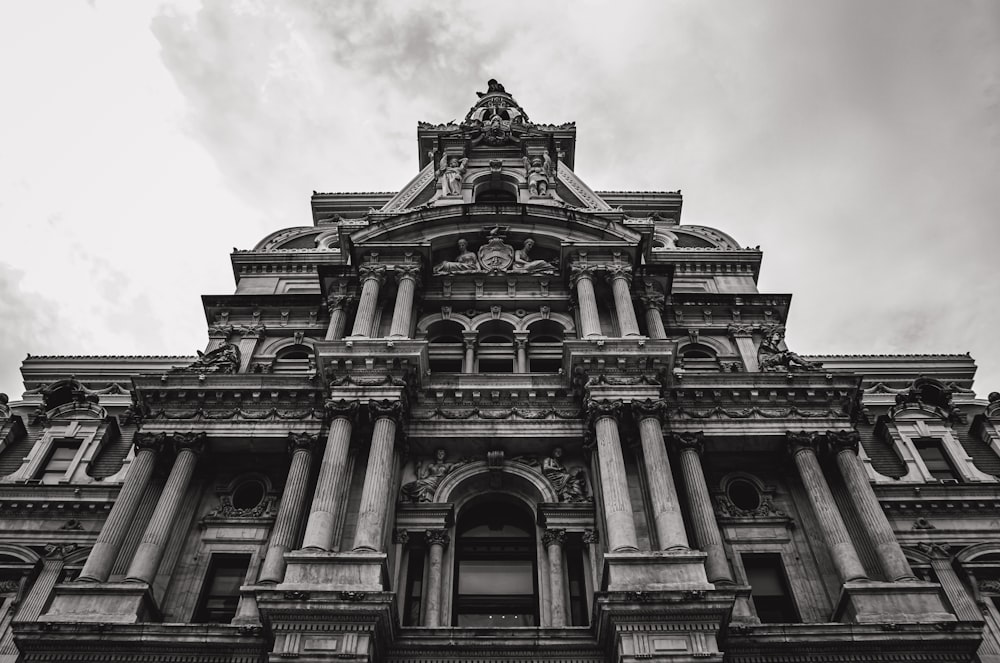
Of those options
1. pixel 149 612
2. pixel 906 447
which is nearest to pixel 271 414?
pixel 149 612

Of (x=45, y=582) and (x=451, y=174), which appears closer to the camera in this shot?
(x=45, y=582)

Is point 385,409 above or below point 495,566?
above

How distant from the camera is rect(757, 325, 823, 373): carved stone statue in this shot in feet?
93.0

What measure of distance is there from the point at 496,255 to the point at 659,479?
43.6 ft

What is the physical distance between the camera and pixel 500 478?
24.9 metres

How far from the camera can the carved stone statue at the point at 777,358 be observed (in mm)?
28359

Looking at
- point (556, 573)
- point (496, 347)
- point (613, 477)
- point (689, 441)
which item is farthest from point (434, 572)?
point (496, 347)

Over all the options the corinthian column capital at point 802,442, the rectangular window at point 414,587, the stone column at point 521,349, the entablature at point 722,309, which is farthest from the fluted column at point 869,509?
the rectangular window at point 414,587

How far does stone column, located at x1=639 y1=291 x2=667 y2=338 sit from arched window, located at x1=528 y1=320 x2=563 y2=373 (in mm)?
3351

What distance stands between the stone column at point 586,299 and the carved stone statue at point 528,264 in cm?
142

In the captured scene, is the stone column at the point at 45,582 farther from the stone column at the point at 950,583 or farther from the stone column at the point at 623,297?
the stone column at the point at 950,583

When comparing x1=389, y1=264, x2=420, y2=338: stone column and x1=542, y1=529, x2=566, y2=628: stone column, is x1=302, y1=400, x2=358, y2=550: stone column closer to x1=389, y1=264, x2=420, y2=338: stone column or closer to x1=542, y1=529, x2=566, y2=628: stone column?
x1=389, y1=264, x2=420, y2=338: stone column

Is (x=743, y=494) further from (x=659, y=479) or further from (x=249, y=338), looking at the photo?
(x=249, y=338)

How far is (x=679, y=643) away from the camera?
18.3 metres
